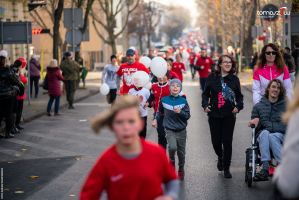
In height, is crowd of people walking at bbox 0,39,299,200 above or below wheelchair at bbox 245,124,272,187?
above

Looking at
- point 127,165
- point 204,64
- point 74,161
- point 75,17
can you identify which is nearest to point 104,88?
point 74,161

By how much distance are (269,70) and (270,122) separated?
3.52 ft

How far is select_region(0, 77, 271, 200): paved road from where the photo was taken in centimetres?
600

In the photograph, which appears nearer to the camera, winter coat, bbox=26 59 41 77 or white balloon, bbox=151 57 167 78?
white balloon, bbox=151 57 167 78

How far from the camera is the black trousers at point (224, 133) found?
6.55 metres

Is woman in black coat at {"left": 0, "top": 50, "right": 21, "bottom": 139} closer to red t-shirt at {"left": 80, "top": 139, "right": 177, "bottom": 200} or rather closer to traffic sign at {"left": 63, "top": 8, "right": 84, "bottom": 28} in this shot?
red t-shirt at {"left": 80, "top": 139, "right": 177, "bottom": 200}

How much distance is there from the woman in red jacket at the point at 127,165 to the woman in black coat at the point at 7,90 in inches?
316

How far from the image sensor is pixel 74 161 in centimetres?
790

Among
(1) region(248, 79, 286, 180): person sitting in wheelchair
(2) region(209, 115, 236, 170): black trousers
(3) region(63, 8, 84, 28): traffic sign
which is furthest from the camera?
(3) region(63, 8, 84, 28): traffic sign

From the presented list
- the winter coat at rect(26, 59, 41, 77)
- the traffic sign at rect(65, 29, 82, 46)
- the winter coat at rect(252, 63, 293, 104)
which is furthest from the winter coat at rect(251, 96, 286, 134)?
the traffic sign at rect(65, 29, 82, 46)

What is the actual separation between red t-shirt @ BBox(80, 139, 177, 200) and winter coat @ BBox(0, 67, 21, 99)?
8013mm

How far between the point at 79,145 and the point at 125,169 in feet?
22.6

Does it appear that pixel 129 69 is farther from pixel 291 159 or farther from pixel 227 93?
pixel 291 159

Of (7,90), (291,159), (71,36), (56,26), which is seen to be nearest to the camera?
(291,159)
